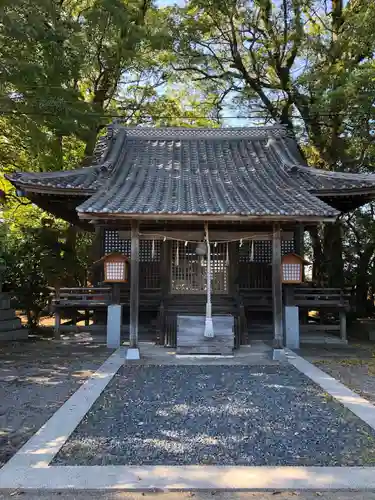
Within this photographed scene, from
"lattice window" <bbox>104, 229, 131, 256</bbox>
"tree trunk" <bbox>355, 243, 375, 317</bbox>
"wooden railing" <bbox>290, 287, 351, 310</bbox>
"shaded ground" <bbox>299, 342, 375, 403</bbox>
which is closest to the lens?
"shaded ground" <bbox>299, 342, 375, 403</bbox>

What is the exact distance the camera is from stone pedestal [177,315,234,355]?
8992 mm

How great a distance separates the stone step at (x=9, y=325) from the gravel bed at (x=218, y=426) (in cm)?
581

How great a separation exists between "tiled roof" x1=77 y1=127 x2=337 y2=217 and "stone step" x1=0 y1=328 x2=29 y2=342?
507 cm

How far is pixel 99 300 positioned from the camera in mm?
10539

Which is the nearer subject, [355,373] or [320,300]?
[355,373]

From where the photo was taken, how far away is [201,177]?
36.0 feet

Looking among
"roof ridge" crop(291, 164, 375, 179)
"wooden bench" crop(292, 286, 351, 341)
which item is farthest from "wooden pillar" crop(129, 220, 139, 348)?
"roof ridge" crop(291, 164, 375, 179)

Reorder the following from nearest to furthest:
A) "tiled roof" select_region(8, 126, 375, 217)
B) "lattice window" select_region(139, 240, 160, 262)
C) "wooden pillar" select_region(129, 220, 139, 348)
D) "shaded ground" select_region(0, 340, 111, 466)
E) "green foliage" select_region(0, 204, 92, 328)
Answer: "shaded ground" select_region(0, 340, 111, 466) < "tiled roof" select_region(8, 126, 375, 217) < "wooden pillar" select_region(129, 220, 139, 348) < "lattice window" select_region(139, 240, 160, 262) < "green foliage" select_region(0, 204, 92, 328)

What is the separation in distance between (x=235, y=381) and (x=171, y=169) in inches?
259

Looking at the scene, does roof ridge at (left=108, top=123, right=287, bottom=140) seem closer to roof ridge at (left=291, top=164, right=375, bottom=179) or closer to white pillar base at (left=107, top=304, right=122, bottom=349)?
roof ridge at (left=291, top=164, right=375, bottom=179)

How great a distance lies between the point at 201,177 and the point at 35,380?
256 inches

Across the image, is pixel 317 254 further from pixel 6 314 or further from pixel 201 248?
pixel 6 314

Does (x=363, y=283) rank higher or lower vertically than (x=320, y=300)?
higher

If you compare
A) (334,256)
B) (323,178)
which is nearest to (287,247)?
(323,178)
